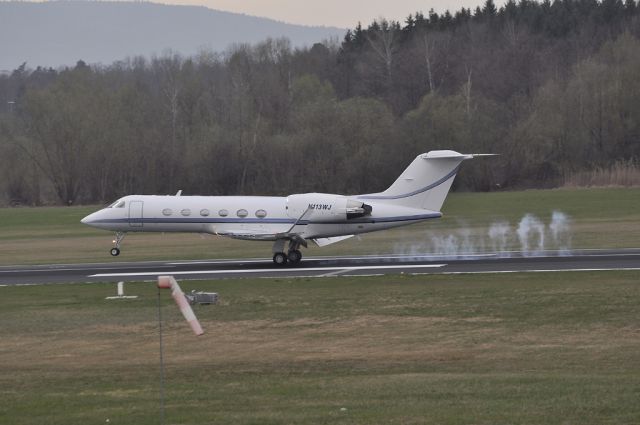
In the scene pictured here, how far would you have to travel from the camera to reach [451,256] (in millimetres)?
45438

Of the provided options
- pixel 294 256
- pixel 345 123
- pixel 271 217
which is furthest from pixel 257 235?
pixel 345 123

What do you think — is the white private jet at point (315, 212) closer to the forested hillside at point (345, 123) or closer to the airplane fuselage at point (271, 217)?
the airplane fuselage at point (271, 217)

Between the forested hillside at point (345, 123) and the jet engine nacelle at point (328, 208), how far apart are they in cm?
4214

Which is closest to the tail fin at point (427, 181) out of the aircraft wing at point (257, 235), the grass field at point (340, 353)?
the aircraft wing at point (257, 235)

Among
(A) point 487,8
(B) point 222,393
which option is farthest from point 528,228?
(A) point 487,8

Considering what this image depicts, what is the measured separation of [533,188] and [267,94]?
126 ft

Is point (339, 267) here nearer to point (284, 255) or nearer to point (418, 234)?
point (284, 255)

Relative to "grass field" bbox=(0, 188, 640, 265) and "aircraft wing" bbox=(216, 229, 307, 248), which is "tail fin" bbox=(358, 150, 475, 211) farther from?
"grass field" bbox=(0, 188, 640, 265)

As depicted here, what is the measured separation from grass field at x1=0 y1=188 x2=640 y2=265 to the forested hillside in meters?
10.9

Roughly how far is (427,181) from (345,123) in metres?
47.3

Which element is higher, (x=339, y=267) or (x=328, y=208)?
(x=328, y=208)

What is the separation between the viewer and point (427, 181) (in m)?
42.2

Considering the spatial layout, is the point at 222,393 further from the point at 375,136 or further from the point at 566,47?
the point at 566,47

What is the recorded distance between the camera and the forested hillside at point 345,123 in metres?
87.6
